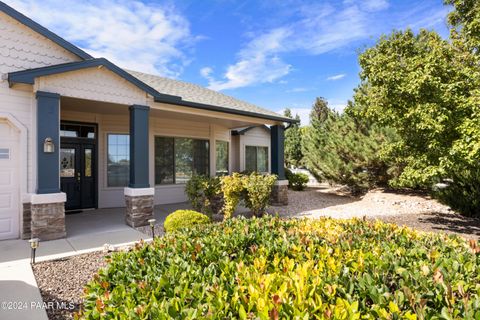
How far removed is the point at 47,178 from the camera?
230 inches

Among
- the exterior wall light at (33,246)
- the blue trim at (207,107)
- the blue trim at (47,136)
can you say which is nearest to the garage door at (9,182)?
the blue trim at (47,136)

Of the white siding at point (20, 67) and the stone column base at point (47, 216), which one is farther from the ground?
the white siding at point (20, 67)

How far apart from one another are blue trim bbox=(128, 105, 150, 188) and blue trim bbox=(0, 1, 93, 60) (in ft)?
6.02

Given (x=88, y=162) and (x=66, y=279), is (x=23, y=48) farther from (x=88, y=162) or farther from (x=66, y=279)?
(x=66, y=279)

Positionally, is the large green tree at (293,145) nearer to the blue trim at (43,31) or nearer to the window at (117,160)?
the window at (117,160)

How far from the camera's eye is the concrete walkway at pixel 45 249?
10.6 ft

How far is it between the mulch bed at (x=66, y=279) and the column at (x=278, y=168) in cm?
682

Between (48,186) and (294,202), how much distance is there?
8750 mm

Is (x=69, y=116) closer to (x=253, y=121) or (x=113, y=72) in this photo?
(x=113, y=72)

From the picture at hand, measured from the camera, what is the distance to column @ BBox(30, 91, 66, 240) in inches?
226

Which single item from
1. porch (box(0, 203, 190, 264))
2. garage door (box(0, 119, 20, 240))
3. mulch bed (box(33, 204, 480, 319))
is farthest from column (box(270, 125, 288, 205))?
garage door (box(0, 119, 20, 240))

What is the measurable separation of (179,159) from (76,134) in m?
3.71

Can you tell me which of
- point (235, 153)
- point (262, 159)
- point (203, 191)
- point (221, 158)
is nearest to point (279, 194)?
point (221, 158)

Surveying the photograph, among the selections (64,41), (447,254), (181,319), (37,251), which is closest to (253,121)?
(64,41)
